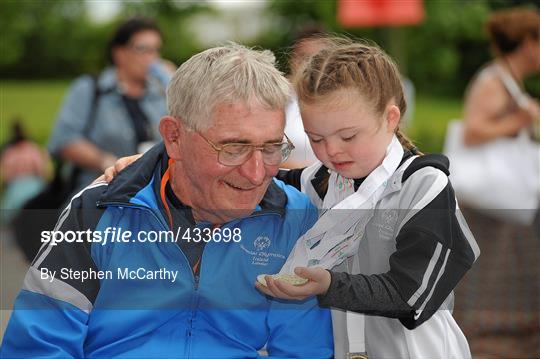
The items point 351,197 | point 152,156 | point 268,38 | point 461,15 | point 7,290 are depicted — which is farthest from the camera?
point 268,38

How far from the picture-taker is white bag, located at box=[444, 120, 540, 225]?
4617 millimetres

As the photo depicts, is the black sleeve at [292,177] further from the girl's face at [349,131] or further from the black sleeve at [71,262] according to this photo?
the black sleeve at [71,262]

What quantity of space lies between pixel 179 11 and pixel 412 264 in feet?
68.7

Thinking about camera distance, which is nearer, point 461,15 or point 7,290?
point 7,290

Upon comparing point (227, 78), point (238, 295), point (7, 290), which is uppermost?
point (227, 78)

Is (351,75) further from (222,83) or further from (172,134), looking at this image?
(172,134)

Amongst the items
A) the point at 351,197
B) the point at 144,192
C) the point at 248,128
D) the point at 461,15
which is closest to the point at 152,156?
the point at 144,192

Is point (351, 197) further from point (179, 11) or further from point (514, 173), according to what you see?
point (179, 11)

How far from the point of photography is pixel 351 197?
227 cm

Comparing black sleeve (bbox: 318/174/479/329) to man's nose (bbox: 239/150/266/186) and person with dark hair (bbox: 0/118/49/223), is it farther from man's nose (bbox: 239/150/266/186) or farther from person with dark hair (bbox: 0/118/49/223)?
person with dark hair (bbox: 0/118/49/223)

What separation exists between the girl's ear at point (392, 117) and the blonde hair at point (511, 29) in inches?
119

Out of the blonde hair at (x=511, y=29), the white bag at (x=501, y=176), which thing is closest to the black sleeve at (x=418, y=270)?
the white bag at (x=501, y=176)

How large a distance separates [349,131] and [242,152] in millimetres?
296

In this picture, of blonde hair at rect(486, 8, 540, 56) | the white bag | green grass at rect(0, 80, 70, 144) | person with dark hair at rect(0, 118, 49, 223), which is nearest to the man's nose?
the white bag
